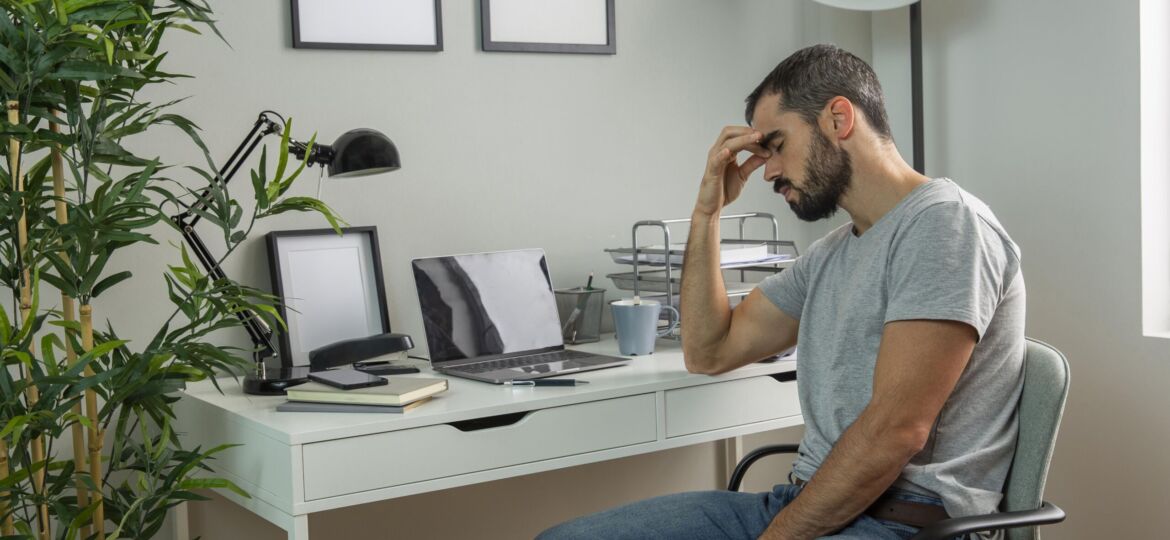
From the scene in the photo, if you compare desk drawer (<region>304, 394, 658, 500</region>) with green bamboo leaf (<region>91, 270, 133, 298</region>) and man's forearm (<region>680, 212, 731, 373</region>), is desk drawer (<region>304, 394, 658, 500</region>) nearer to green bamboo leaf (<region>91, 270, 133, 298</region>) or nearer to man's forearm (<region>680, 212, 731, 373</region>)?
man's forearm (<region>680, 212, 731, 373</region>)

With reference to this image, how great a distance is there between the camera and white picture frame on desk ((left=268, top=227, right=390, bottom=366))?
88.0 inches

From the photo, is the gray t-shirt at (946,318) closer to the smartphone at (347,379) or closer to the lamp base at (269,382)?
the smartphone at (347,379)

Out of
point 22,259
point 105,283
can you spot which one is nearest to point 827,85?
point 105,283

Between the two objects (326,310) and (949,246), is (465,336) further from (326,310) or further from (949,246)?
(949,246)

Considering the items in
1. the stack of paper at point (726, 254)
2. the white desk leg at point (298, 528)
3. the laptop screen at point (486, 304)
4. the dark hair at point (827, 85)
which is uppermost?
the dark hair at point (827, 85)

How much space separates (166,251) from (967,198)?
4.88ft

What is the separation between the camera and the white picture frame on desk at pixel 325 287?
2234 mm

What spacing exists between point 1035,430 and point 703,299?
0.66 meters

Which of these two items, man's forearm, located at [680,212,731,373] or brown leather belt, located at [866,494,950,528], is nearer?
brown leather belt, located at [866,494,950,528]

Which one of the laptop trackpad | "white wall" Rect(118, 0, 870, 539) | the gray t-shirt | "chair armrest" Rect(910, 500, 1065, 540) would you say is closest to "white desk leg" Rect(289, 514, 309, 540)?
the laptop trackpad

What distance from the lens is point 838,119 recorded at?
1.76m

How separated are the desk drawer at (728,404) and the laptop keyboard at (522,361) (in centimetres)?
30

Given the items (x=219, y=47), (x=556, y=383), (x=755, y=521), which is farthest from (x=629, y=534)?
(x=219, y=47)

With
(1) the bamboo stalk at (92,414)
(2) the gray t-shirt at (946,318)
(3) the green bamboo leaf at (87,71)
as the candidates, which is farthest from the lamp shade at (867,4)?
(1) the bamboo stalk at (92,414)
